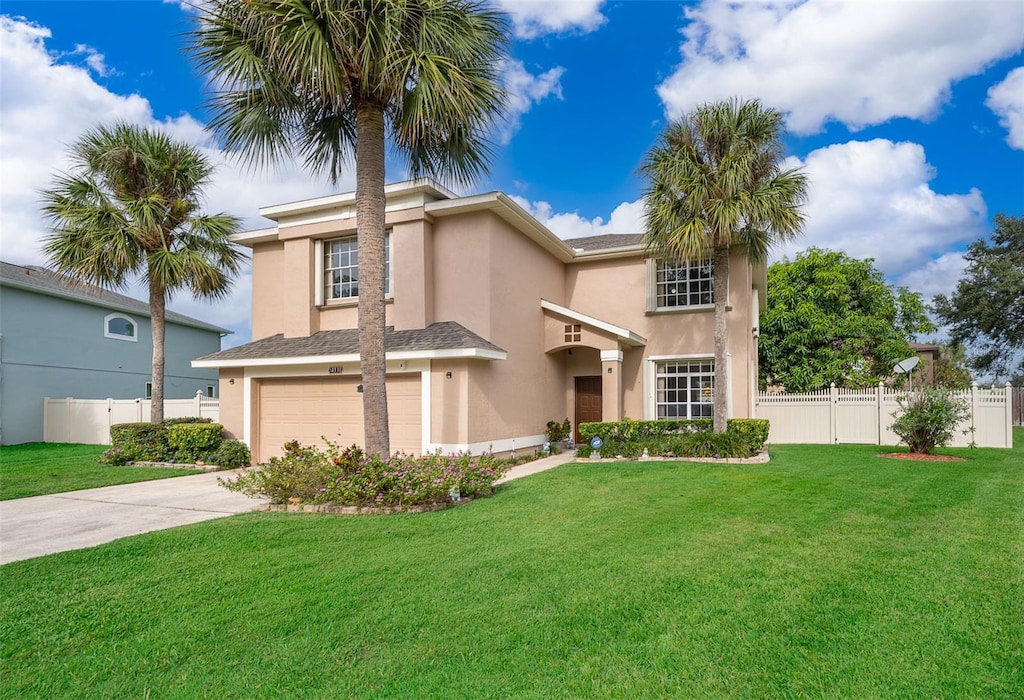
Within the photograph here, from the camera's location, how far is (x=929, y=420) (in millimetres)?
13055

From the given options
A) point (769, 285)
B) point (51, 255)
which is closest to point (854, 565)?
point (51, 255)

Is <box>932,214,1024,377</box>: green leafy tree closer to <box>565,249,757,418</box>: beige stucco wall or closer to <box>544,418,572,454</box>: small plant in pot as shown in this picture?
<box>565,249,757,418</box>: beige stucco wall

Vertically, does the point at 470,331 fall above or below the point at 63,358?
above

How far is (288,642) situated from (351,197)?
1214cm

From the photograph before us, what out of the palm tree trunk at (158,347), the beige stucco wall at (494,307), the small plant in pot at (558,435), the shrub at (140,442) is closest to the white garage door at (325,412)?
the beige stucco wall at (494,307)

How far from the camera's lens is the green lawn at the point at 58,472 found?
10.8m

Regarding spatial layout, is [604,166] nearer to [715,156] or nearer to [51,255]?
[715,156]

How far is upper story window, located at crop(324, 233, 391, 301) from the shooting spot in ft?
48.8

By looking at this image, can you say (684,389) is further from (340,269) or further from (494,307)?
(340,269)

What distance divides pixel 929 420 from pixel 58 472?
1950cm

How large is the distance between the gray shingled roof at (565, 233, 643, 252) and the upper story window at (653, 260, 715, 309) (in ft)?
3.94

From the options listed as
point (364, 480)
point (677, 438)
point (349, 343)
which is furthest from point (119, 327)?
point (677, 438)

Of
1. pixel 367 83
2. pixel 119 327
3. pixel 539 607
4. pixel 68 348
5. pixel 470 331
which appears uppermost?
pixel 367 83

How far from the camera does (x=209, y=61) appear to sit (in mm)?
9359
